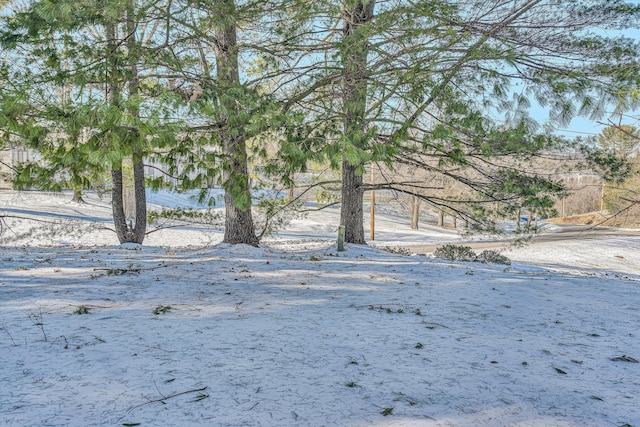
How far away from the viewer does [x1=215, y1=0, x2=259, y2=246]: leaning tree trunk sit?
584cm

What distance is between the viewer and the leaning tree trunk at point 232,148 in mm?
5840

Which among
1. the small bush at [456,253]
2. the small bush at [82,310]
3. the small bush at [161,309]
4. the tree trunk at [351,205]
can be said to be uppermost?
the tree trunk at [351,205]

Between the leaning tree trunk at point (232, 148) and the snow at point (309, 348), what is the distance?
127cm

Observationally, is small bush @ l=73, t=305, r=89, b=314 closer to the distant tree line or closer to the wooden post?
the distant tree line

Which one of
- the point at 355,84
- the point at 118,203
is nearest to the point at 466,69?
the point at 355,84

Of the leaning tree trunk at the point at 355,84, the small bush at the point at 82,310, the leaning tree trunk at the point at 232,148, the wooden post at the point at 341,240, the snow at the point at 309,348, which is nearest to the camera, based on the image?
the snow at the point at 309,348

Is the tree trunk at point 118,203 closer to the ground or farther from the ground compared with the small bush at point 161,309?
farther from the ground

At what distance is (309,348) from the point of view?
11.6ft

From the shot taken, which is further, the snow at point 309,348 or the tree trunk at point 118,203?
the tree trunk at point 118,203

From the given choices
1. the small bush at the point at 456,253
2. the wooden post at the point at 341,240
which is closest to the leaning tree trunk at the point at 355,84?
the wooden post at the point at 341,240

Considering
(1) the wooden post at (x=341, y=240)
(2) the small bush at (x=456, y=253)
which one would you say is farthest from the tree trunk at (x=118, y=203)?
(2) the small bush at (x=456, y=253)

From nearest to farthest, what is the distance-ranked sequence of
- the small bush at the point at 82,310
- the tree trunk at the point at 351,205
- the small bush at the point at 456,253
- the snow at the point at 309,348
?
the snow at the point at 309,348 → the small bush at the point at 82,310 → the tree trunk at the point at 351,205 → the small bush at the point at 456,253

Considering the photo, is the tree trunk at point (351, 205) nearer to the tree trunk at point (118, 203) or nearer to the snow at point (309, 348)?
the snow at point (309, 348)

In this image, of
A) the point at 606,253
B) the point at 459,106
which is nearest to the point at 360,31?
the point at 459,106
